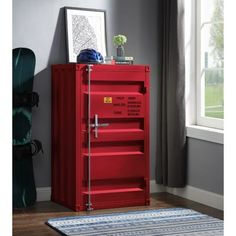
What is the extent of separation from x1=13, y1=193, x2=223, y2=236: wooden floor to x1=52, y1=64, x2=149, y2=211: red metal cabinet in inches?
3.9

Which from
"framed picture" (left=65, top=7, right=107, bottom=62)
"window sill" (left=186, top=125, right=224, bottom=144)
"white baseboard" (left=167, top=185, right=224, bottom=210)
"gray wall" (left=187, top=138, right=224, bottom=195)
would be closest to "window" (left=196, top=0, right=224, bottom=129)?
"window sill" (left=186, top=125, right=224, bottom=144)

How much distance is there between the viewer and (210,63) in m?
4.57

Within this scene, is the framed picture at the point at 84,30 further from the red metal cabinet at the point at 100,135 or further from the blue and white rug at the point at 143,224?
the blue and white rug at the point at 143,224

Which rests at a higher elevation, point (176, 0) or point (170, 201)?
point (176, 0)

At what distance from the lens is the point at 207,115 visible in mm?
4621

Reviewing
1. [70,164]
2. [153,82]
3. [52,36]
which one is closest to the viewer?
[70,164]

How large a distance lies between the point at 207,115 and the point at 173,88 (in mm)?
393

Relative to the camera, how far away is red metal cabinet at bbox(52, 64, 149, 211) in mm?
4148

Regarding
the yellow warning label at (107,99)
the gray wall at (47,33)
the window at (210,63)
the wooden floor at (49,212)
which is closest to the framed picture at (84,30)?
the gray wall at (47,33)

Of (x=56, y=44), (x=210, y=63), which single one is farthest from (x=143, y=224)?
(x=56, y=44)

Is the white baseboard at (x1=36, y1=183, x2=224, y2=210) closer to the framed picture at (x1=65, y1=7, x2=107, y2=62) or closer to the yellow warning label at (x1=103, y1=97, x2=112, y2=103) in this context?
the yellow warning label at (x1=103, y1=97, x2=112, y2=103)

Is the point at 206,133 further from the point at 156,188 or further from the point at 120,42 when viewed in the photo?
the point at 120,42
